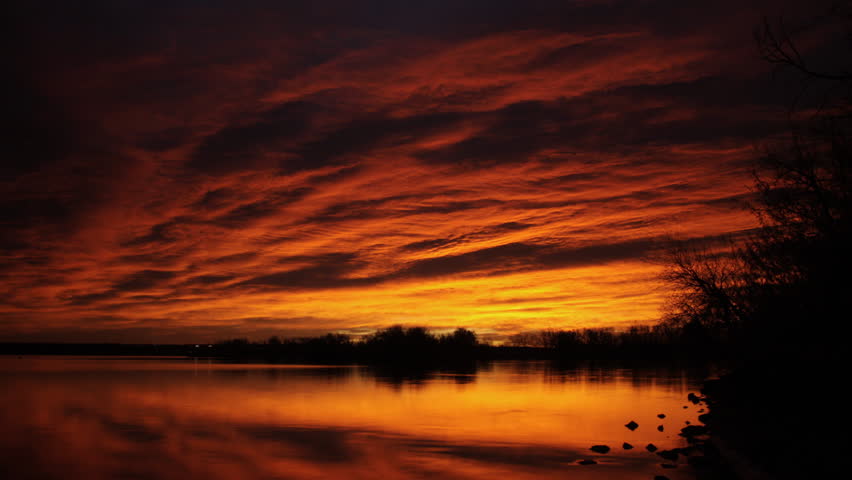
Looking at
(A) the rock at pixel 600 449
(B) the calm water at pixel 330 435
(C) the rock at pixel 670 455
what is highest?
(C) the rock at pixel 670 455

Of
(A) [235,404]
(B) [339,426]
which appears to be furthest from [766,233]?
(A) [235,404]

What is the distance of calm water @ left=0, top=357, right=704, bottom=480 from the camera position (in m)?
24.5

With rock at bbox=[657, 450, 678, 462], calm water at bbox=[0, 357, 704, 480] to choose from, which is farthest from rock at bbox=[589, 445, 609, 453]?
rock at bbox=[657, 450, 678, 462]

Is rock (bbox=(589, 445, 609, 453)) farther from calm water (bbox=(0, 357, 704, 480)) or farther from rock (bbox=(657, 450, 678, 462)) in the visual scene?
rock (bbox=(657, 450, 678, 462))

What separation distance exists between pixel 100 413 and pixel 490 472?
98.6ft

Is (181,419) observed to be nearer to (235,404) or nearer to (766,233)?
(235,404)

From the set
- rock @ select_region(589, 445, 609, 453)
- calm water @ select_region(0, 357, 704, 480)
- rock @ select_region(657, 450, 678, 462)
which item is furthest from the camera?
rock @ select_region(589, 445, 609, 453)

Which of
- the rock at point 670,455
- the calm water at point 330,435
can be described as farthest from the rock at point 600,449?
the rock at point 670,455

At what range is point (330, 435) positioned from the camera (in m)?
34.2

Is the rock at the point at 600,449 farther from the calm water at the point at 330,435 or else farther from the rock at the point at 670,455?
the rock at the point at 670,455

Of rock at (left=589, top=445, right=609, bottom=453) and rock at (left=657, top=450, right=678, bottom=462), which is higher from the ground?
rock at (left=657, top=450, right=678, bottom=462)

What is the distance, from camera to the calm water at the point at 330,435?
24.5 metres

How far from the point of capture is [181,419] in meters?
40.4

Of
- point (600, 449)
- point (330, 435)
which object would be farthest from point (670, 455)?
point (330, 435)
